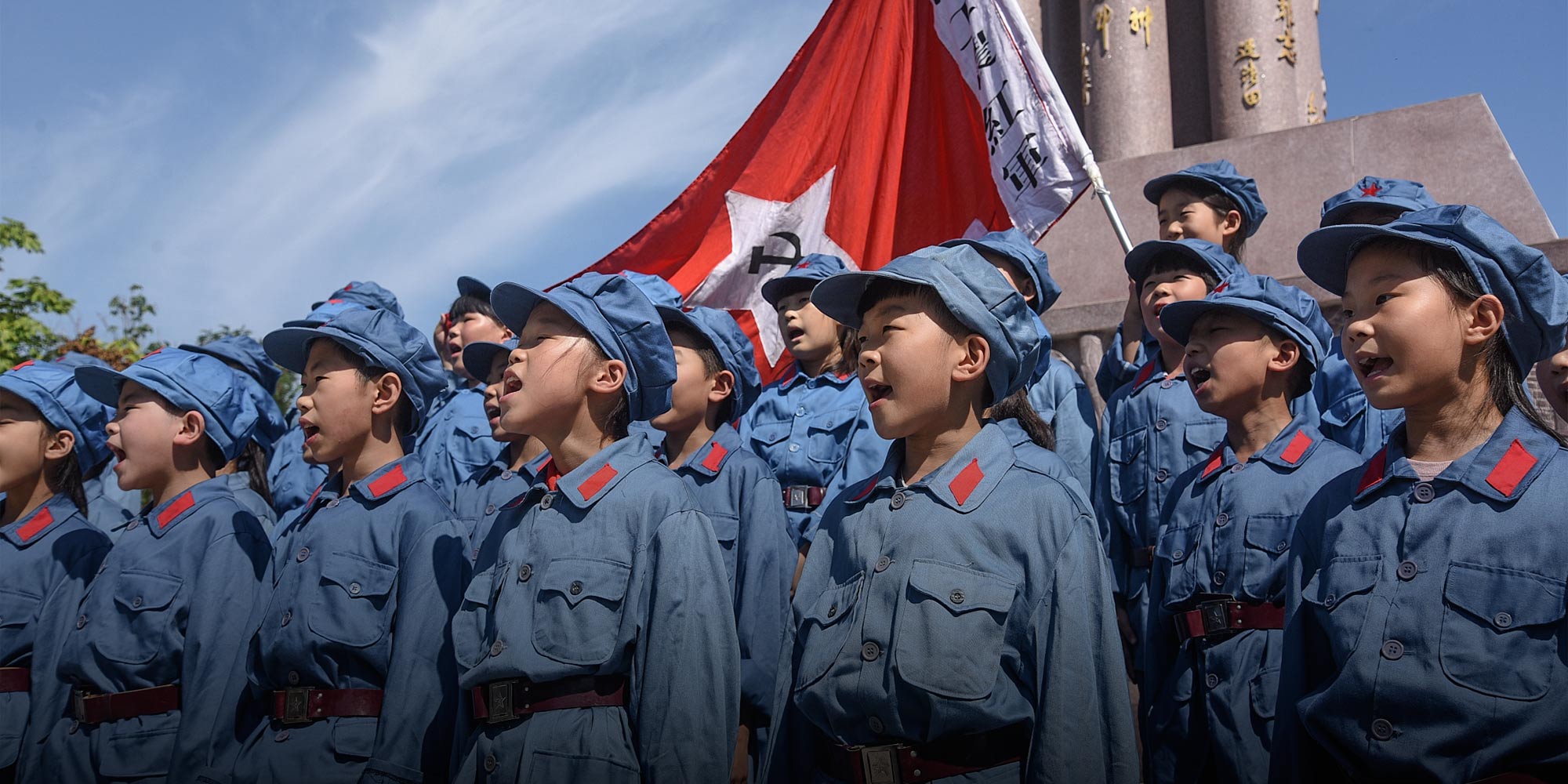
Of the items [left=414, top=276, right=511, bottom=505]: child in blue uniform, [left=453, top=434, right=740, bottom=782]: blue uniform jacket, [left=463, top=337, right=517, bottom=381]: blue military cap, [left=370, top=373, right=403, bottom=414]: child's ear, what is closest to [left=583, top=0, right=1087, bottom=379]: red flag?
[left=414, top=276, right=511, bottom=505]: child in blue uniform

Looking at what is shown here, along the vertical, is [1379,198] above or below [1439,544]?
above

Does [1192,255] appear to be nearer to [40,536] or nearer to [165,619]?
[165,619]

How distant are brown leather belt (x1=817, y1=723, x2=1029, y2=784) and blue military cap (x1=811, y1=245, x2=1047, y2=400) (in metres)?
0.93

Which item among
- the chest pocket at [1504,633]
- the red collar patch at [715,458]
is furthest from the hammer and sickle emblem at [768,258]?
the chest pocket at [1504,633]

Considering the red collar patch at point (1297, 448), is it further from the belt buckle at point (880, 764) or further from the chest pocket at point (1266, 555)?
the belt buckle at point (880, 764)

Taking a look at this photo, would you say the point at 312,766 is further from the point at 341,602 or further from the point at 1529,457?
the point at 1529,457

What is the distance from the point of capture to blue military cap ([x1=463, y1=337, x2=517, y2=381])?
18.9 ft

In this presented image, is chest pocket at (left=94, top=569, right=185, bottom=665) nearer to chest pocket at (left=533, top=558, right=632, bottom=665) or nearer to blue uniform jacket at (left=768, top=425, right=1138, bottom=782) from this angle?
chest pocket at (left=533, top=558, right=632, bottom=665)

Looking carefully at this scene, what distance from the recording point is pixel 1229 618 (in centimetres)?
356

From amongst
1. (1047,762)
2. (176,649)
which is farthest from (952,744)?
(176,649)

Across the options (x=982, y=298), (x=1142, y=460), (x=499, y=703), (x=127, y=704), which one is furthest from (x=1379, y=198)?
(x=127, y=704)

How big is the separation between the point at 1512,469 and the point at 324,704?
296 centimetres

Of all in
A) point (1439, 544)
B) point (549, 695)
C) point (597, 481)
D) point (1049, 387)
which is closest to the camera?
point (1439, 544)

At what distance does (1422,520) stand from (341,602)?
109 inches
